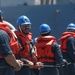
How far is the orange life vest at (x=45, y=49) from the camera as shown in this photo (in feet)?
21.3

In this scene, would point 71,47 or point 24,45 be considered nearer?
point 24,45

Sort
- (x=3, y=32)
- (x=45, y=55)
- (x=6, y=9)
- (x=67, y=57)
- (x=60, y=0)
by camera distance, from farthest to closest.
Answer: (x=60, y=0) → (x=6, y=9) → (x=67, y=57) → (x=45, y=55) → (x=3, y=32)

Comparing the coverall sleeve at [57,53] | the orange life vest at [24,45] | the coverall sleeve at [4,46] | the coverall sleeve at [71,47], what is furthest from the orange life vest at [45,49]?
the coverall sleeve at [4,46]

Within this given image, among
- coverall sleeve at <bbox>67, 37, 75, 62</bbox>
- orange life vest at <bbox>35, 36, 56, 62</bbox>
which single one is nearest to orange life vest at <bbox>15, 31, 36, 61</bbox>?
orange life vest at <bbox>35, 36, 56, 62</bbox>

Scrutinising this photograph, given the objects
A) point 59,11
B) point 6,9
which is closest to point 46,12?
point 59,11

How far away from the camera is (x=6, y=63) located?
4820 mm

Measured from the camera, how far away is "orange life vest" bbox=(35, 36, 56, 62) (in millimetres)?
6488

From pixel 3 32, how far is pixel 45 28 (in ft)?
7.28

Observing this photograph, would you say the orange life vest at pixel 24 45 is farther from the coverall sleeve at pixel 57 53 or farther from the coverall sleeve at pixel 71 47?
the coverall sleeve at pixel 71 47

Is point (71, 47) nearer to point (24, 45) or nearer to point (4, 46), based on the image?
point (24, 45)

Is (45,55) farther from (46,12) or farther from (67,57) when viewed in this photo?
(46,12)

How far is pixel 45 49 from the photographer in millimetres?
6566

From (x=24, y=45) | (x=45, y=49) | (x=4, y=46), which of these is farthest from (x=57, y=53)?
(x=4, y=46)

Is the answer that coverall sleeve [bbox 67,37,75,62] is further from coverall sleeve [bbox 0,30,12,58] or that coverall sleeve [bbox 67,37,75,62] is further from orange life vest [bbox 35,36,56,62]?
coverall sleeve [bbox 0,30,12,58]
